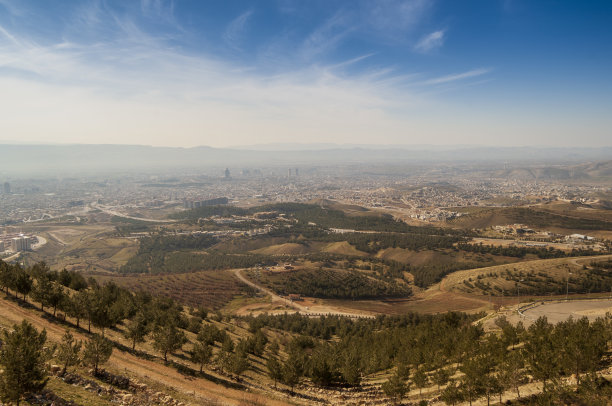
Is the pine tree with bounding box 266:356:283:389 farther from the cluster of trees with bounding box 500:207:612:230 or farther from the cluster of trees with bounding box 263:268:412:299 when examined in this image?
the cluster of trees with bounding box 500:207:612:230

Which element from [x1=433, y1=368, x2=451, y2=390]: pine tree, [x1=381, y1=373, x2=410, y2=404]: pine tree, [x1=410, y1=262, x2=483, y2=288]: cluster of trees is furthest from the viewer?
[x1=410, y1=262, x2=483, y2=288]: cluster of trees

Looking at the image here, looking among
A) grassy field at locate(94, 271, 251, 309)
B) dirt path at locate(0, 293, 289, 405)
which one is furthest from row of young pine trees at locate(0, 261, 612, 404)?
grassy field at locate(94, 271, 251, 309)

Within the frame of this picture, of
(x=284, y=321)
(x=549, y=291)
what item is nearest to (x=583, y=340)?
(x=284, y=321)

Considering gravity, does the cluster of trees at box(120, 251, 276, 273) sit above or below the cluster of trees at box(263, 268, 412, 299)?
below

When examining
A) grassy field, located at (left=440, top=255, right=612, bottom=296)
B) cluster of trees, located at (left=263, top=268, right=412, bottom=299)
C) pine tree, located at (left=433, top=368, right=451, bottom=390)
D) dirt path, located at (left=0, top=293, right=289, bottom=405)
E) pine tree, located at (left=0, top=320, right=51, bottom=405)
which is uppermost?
pine tree, located at (left=0, top=320, right=51, bottom=405)

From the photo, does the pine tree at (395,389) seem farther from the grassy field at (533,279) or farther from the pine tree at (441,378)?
the grassy field at (533,279)

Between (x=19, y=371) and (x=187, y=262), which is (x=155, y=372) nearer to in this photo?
(x=19, y=371)
